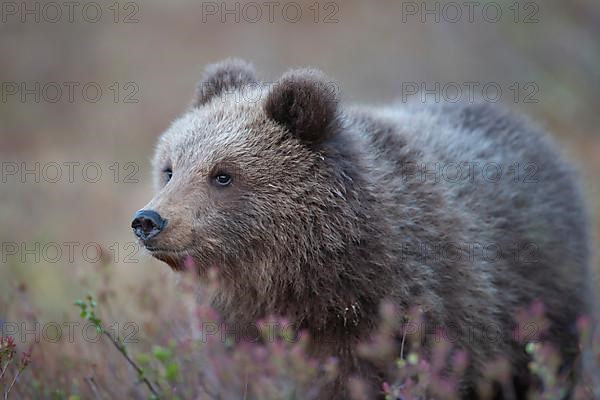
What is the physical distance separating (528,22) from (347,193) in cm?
939

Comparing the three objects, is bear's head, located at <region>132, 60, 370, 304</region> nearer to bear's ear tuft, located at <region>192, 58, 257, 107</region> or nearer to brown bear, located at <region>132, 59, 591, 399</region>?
brown bear, located at <region>132, 59, 591, 399</region>

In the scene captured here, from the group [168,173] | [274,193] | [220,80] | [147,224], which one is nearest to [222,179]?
[274,193]

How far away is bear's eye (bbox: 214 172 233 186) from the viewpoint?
5141mm

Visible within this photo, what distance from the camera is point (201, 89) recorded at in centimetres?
597

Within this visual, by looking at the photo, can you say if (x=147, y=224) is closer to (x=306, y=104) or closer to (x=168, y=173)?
(x=168, y=173)

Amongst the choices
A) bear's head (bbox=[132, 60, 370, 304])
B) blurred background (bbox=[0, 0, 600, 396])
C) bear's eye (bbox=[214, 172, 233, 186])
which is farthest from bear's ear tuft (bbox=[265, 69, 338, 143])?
blurred background (bbox=[0, 0, 600, 396])

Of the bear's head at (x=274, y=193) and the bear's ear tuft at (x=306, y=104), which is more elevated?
the bear's ear tuft at (x=306, y=104)

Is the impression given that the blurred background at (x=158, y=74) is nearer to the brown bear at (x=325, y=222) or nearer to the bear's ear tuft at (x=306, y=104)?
the brown bear at (x=325, y=222)

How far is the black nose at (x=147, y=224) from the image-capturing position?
467 cm

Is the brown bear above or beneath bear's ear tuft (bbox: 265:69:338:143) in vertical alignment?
beneath

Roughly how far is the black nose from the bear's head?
0.61ft

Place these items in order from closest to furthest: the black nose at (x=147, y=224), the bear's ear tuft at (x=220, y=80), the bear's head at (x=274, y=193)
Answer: the black nose at (x=147, y=224), the bear's head at (x=274, y=193), the bear's ear tuft at (x=220, y=80)

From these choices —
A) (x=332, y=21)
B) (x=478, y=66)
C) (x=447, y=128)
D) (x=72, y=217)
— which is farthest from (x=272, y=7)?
(x=447, y=128)

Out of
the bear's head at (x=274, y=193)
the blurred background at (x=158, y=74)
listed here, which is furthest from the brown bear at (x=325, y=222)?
the blurred background at (x=158, y=74)
